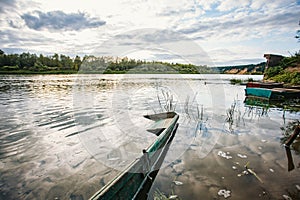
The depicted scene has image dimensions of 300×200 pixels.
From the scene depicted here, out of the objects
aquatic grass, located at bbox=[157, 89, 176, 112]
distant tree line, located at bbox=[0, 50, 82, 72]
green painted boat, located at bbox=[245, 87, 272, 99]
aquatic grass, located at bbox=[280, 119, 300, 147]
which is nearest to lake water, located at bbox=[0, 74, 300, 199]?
aquatic grass, located at bbox=[280, 119, 300, 147]

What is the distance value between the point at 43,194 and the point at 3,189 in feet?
2.87

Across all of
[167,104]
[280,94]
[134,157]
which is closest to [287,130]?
[134,157]

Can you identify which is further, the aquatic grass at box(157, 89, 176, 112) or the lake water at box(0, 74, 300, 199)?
the aquatic grass at box(157, 89, 176, 112)

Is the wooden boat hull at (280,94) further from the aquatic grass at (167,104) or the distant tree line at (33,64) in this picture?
the distant tree line at (33,64)

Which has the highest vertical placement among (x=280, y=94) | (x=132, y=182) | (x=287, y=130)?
(x=280, y=94)

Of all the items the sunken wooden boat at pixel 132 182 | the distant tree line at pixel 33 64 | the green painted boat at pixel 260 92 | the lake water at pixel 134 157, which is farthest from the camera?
the distant tree line at pixel 33 64

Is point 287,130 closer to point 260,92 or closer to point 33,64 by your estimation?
point 260,92

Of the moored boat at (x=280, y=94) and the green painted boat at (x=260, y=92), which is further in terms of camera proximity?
the green painted boat at (x=260, y=92)

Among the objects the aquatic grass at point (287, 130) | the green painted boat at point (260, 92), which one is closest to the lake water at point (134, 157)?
the aquatic grass at point (287, 130)

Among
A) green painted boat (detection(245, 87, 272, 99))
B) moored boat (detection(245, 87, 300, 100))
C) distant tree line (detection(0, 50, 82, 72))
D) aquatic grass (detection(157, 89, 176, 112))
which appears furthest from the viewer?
distant tree line (detection(0, 50, 82, 72))

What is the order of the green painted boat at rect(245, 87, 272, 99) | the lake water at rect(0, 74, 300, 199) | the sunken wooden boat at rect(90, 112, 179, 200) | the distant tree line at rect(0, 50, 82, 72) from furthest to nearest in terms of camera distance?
1. the distant tree line at rect(0, 50, 82, 72)
2. the green painted boat at rect(245, 87, 272, 99)
3. the lake water at rect(0, 74, 300, 199)
4. the sunken wooden boat at rect(90, 112, 179, 200)

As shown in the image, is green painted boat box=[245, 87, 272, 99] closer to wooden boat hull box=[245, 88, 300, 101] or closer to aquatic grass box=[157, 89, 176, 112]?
wooden boat hull box=[245, 88, 300, 101]

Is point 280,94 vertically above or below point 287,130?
above

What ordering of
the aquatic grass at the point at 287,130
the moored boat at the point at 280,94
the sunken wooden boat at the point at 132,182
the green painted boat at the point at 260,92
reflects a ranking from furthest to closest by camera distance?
the green painted boat at the point at 260,92, the moored boat at the point at 280,94, the aquatic grass at the point at 287,130, the sunken wooden boat at the point at 132,182
